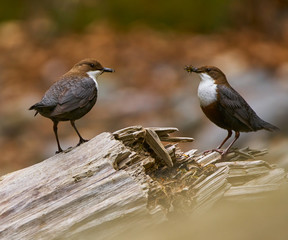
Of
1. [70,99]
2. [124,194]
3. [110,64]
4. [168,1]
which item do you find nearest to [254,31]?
[168,1]

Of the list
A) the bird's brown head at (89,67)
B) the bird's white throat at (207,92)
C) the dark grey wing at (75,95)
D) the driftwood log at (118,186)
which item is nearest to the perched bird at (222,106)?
the bird's white throat at (207,92)

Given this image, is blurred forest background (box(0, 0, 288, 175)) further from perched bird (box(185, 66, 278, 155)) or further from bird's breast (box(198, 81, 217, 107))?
bird's breast (box(198, 81, 217, 107))

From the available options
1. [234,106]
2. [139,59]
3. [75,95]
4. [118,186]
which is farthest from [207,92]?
[139,59]

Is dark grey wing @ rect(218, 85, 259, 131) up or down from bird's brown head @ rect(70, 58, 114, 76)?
down

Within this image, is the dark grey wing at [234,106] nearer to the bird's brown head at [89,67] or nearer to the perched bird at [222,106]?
the perched bird at [222,106]

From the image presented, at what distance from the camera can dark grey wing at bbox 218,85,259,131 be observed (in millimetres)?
6008

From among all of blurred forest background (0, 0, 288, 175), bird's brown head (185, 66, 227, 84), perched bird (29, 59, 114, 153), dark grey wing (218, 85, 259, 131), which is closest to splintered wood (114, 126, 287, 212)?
perched bird (29, 59, 114, 153)

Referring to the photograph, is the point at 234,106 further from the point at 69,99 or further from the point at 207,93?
the point at 69,99

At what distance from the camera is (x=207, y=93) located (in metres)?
6.05

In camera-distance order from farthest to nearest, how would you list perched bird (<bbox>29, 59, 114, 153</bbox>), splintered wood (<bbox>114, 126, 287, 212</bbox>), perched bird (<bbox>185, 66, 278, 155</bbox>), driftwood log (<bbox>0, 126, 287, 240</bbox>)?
perched bird (<bbox>185, 66, 278, 155</bbox>) < perched bird (<bbox>29, 59, 114, 153</bbox>) < splintered wood (<bbox>114, 126, 287, 212</bbox>) < driftwood log (<bbox>0, 126, 287, 240</bbox>)

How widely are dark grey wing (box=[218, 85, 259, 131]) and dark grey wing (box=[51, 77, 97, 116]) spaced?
140 cm

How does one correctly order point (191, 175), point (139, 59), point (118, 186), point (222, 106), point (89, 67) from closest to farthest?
point (118, 186) → point (191, 175) → point (222, 106) → point (89, 67) → point (139, 59)

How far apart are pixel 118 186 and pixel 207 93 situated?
6.13ft

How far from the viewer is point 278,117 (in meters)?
9.61
